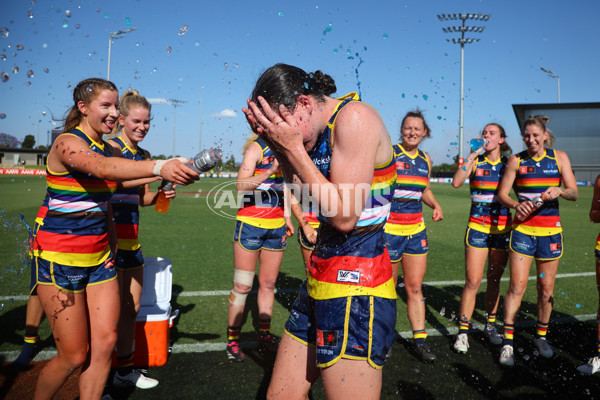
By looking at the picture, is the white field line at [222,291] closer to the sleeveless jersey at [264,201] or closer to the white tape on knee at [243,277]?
the white tape on knee at [243,277]

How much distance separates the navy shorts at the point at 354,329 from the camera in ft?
6.45

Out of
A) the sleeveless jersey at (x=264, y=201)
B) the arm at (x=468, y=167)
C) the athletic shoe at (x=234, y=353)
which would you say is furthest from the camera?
the arm at (x=468, y=167)

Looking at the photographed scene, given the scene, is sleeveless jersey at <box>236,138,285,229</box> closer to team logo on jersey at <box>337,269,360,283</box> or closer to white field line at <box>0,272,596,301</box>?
white field line at <box>0,272,596,301</box>

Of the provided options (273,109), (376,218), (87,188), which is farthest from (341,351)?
(87,188)

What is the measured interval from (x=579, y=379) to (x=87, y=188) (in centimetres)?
463

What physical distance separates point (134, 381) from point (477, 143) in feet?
14.7

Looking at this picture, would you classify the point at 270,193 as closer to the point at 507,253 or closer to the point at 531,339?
the point at 507,253

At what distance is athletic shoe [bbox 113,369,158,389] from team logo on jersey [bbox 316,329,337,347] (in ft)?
7.46

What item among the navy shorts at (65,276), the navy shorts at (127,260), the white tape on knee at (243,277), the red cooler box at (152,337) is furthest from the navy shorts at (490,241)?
the navy shorts at (65,276)

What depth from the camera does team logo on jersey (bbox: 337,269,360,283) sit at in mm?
2043

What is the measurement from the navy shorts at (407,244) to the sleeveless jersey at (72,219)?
9.97 ft

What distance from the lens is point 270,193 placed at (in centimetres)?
455

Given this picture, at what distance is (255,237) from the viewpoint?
4.42m

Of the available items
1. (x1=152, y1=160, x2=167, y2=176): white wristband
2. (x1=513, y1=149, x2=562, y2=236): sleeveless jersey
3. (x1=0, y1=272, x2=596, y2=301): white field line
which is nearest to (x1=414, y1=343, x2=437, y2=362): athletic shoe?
(x1=513, y1=149, x2=562, y2=236): sleeveless jersey
